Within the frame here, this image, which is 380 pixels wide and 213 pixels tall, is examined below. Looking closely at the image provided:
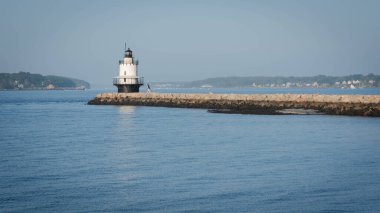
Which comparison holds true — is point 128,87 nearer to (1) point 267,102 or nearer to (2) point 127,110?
(2) point 127,110

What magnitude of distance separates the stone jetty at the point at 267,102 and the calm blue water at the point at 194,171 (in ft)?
41.0

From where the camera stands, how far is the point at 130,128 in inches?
1412

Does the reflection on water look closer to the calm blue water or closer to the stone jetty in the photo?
the stone jetty

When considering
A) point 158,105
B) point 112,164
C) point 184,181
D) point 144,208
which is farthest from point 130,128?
point 158,105

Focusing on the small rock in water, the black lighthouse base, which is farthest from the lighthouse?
the small rock in water

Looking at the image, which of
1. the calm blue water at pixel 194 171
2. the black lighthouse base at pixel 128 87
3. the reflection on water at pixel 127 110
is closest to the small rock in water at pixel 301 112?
the calm blue water at pixel 194 171

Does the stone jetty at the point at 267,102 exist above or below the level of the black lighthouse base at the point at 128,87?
below

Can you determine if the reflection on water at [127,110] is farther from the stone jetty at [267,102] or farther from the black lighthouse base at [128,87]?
the black lighthouse base at [128,87]

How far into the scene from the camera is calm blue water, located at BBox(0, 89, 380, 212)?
1445cm

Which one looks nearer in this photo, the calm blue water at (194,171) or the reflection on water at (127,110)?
the calm blue water at (194,171)

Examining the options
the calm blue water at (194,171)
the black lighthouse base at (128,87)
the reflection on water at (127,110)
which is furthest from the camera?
the black lighthouse base at (128,87)

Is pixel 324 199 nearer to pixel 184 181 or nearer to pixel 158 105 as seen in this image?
pixel 184 181

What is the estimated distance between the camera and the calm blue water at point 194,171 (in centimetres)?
1445

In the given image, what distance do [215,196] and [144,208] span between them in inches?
76.4
